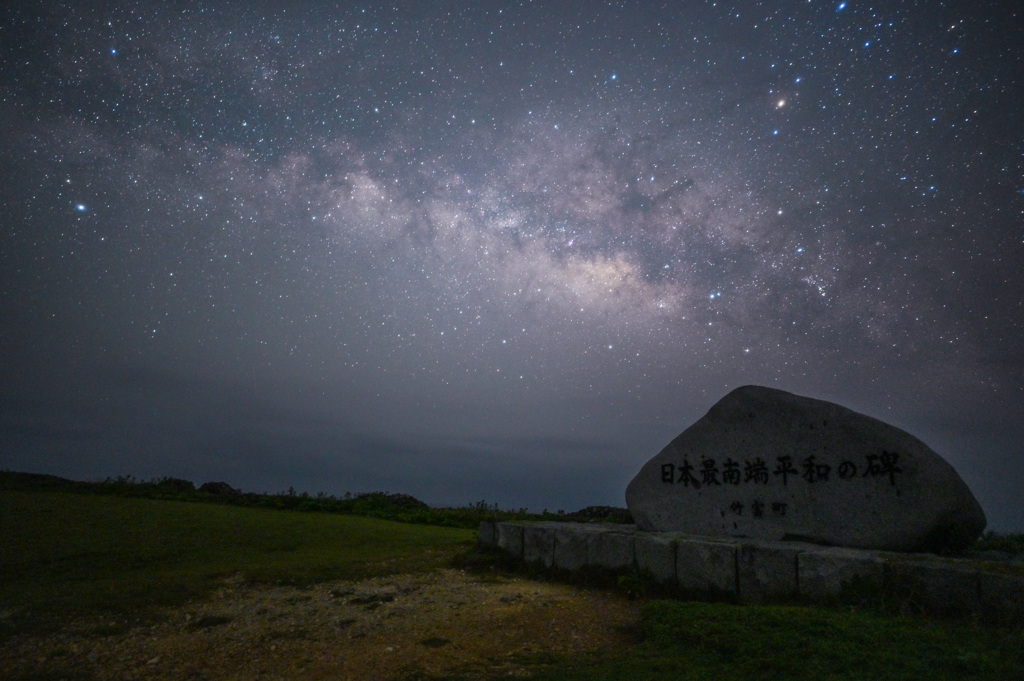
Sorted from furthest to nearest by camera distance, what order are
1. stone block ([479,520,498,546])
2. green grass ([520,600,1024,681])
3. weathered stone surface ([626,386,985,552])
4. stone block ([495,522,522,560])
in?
stone block ([479,520,498,546]), stone block ([495,522,522,560]), weathered stone surface ([626,386,985,552]), green grass ([520,600,1024,681])

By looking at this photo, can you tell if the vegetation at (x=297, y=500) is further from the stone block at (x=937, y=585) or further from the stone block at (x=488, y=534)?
the stone block at (x=937, y=585)

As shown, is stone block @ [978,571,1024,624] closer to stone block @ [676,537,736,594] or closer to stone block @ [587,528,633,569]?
stone block @ [676,537,736,594]

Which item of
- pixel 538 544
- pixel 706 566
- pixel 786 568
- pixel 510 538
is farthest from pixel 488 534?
pixel 786 568

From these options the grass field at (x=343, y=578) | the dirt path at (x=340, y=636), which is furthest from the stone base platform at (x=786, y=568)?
the dirt path at (x=340, y=636)

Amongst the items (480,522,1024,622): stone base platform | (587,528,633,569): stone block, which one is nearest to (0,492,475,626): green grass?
(480,522,1024,622): stone base platform

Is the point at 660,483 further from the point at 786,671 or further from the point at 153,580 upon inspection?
the point at 153,580

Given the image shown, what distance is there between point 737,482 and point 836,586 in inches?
111

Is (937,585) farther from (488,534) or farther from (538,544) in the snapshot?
(488,534)

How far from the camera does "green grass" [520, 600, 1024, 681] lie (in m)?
3.48

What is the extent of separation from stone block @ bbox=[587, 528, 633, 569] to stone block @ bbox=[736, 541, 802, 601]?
143cm

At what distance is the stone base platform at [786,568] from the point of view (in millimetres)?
4840

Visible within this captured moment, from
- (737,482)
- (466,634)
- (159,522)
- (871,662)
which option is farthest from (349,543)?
(871,662)

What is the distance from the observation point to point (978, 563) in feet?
17.1

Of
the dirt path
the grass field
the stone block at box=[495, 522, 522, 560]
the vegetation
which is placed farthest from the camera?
the vegetation
